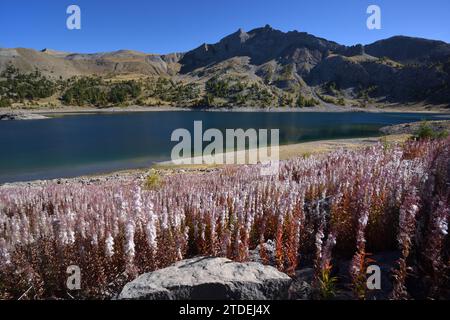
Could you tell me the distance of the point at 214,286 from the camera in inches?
169

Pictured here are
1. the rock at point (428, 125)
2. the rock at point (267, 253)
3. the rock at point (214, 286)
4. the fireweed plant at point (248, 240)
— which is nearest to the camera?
the rock at point (214, 286)

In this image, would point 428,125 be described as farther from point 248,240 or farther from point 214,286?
point 214,286

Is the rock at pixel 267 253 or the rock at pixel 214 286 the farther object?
the rock at pixel 267 253

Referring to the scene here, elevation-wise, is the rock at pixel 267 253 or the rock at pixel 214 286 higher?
the rock at pixel 214 286

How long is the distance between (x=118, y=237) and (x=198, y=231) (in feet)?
4.56

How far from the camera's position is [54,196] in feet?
33.7

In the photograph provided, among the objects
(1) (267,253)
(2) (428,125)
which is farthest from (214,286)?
(2) (428,125)

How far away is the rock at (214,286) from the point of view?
4246 mm

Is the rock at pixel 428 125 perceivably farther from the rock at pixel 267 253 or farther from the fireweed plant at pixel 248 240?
the rock at pixel 267 253

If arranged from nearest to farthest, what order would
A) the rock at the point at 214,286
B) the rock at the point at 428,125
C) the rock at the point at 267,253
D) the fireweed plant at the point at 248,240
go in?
the rock at the point at 214,286 < the fireweed plant at the point at 248,240 < the rock at the point at 267,253 < the rock at the point at 428,125

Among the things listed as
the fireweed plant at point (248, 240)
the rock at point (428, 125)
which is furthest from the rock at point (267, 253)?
the rock at point (428, 125)

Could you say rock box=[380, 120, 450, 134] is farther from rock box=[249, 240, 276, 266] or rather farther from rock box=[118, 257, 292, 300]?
rock box=[118, 257, 292, 300]
